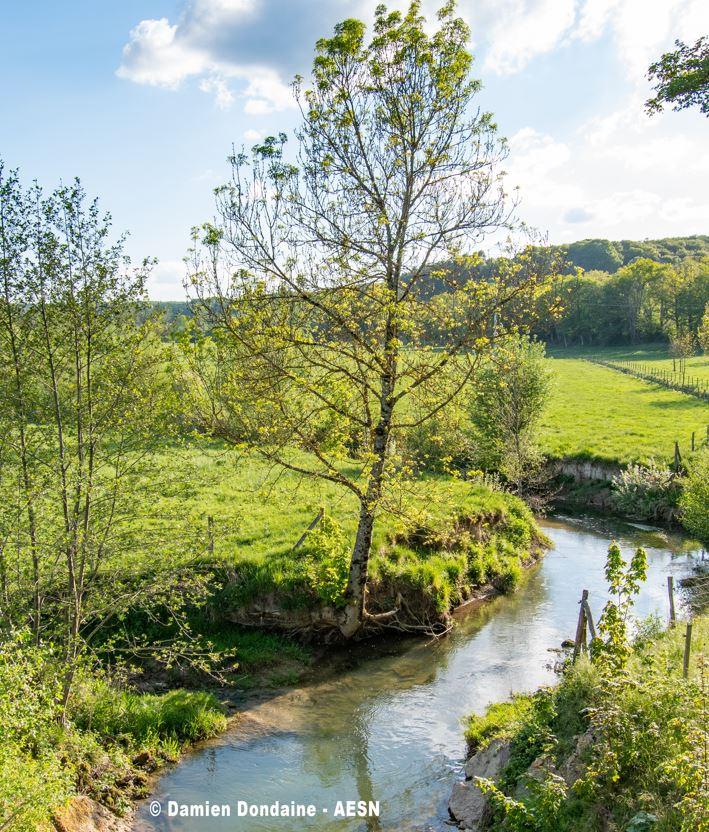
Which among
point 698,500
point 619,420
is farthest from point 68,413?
point 619,420

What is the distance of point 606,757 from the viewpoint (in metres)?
7.42

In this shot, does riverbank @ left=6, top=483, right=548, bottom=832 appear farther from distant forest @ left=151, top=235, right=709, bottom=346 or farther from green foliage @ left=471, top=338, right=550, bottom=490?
distant forest @ left=151, top=235, right=709, bottom=346

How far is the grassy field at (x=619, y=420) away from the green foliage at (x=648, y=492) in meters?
2.51

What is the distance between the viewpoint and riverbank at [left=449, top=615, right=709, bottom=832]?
681cm

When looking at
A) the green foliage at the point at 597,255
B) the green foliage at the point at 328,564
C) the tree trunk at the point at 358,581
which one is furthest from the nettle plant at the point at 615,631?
the green foliage at the point at 597,255

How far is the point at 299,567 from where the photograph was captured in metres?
16.7

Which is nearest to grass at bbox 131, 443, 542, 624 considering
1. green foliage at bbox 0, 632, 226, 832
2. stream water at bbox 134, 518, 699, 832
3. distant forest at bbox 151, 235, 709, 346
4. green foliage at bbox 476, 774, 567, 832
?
stream water at bbox 134, 518, 699, 832

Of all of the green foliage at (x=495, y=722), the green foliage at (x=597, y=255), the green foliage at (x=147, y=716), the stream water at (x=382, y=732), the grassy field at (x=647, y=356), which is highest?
the green foliage at (x=597, y=255)

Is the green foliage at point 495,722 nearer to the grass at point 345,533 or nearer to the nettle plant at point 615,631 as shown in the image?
the nettle plant at point 615,631

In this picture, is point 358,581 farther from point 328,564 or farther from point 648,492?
point 648,492

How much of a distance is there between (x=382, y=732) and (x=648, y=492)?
21.3 meters

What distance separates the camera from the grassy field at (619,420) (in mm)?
34844

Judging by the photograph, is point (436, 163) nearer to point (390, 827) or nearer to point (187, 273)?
point (187, 273)

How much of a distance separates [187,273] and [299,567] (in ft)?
26.4
